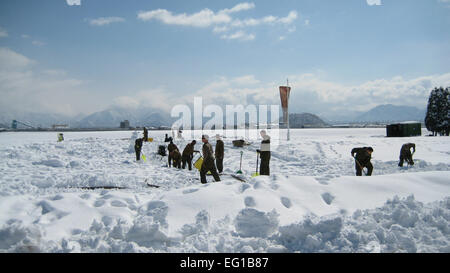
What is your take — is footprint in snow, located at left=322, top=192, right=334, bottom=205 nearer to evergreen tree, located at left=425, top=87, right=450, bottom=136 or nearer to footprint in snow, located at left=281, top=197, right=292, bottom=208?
footprint in snow, located at left=281, top=197, right=292, bottom=208

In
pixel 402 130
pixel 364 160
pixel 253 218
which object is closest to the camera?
pixel 253 218

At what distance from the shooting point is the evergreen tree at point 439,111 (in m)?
38.5

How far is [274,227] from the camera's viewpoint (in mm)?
3762

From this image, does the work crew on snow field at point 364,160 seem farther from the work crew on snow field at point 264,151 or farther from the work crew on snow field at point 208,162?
the work crew on snow field at point 208,162

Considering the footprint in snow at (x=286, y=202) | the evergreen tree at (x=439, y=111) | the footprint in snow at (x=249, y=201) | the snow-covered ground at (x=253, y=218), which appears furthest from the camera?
the evergreen tree at (x=439, y=111)

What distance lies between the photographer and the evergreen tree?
38.5 metres

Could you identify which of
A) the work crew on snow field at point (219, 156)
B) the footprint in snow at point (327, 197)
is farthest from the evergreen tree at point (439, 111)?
the footprint in snow at point (327, 197)

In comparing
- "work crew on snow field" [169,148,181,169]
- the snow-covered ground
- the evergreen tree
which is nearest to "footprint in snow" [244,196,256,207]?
the snow-covered ground

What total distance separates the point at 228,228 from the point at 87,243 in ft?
6.22

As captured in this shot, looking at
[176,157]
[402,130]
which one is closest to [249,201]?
[176,157]

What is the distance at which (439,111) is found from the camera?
3928 cm

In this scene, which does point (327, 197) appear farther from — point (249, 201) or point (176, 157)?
point (176, 157)
